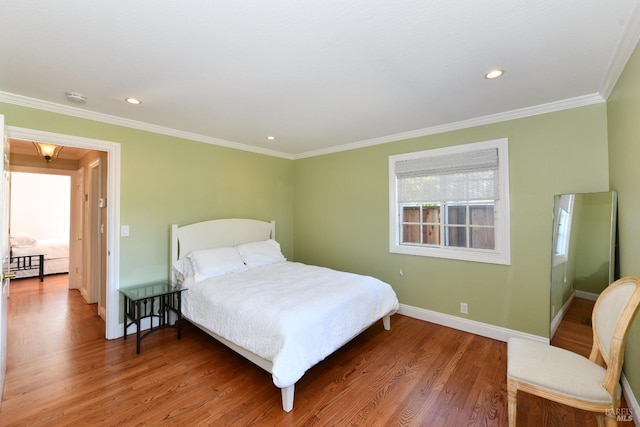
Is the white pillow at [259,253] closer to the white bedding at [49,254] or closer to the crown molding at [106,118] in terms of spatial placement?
the crown molding at [106,118]

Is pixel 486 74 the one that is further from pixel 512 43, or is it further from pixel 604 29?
pixel 604 29

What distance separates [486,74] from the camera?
208 cm

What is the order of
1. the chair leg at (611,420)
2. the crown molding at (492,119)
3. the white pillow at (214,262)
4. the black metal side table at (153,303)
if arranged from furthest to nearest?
the white pillow at (214,262) → the black metal side table at (153,303) → the crown molding at (492,119) → the chair leg at (611,420)

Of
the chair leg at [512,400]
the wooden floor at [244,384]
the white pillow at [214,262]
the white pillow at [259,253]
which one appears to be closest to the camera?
the chair leg at [512,400]

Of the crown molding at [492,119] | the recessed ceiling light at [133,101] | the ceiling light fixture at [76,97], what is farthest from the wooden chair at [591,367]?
the ceiling light fixture at [76,97]

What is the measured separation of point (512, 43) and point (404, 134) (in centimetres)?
191

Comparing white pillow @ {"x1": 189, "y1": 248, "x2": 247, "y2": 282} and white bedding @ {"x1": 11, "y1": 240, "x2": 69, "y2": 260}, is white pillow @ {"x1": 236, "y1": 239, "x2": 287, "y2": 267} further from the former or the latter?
white bedding @ {"x1": 11, "y1": 240, "x2": 69, "y2": 260}

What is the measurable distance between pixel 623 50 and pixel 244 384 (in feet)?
11.5

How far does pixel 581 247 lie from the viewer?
2.44m

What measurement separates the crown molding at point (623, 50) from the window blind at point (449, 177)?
0.96 metres

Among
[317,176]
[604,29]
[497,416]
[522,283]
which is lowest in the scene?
[497,416]

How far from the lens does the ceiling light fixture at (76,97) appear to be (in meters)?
2.40

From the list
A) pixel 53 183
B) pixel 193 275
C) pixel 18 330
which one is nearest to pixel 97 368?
pixel 193 275

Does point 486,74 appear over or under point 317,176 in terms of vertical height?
over
